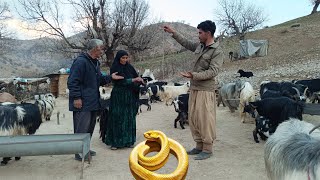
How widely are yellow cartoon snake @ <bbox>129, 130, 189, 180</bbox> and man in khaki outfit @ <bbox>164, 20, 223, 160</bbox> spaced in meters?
4.26

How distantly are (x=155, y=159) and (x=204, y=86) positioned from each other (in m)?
4.73

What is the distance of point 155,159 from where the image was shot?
1.21 meters

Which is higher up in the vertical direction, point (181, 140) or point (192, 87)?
point (192, 87)

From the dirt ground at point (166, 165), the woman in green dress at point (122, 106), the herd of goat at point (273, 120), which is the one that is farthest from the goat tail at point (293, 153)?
the woman in green dress at point (122, 106)

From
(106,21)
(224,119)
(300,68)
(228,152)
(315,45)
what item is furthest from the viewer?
(315,45)

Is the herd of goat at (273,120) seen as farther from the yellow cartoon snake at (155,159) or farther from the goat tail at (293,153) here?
the yellow cartoon snake at (155,159)

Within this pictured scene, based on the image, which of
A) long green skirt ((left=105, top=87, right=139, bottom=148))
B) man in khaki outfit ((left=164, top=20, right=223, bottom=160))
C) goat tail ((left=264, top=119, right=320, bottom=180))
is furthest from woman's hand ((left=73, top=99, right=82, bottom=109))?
goat tail ((left=264, top=119, right=320, bottom=180))

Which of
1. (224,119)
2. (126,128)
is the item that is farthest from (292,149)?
(224,119)

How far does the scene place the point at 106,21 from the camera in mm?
28297

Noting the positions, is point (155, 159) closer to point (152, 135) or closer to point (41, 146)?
point (152, 135)

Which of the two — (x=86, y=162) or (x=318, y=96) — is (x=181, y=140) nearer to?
(x=86, y=162)

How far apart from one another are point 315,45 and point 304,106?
89.3ft

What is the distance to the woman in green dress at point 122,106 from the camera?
267 inches

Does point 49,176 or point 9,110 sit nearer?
point 49,176
